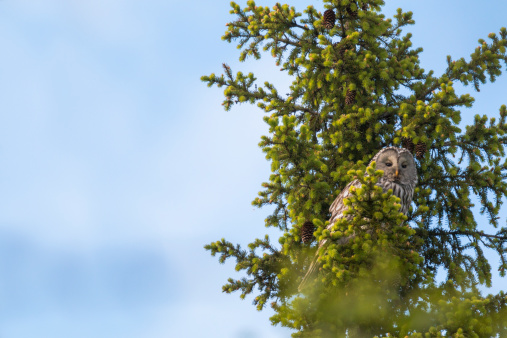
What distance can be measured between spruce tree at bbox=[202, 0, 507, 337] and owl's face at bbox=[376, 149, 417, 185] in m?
0.20

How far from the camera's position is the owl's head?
644 centimetres

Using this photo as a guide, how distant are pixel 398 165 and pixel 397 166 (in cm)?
3

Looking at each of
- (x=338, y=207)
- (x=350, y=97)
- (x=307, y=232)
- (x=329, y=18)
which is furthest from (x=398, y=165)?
(x=329, y=18)

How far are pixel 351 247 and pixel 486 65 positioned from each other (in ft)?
12.9

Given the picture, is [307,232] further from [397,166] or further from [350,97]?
[350,97]

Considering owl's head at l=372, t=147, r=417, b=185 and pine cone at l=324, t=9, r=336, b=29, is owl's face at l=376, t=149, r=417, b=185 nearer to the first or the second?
owl's head at l=372, t=147, r=417, b=185

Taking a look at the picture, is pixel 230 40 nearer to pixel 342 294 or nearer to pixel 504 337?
pixel 342 294

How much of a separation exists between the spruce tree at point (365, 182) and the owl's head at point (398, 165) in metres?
0.20

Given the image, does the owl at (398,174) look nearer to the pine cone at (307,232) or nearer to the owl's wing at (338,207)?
the owl's wing at (338,207)

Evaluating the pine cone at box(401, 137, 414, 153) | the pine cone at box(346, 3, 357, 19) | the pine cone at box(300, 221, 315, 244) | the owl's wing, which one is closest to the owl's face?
the pine cone at box(401, 137, 414, 153)

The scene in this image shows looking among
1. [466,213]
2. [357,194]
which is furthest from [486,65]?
[357,194]

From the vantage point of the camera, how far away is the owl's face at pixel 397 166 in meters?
6.44

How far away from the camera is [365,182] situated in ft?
15.8

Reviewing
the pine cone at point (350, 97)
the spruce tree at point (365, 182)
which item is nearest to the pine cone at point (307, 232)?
the spruce tree at point (365, 182)
